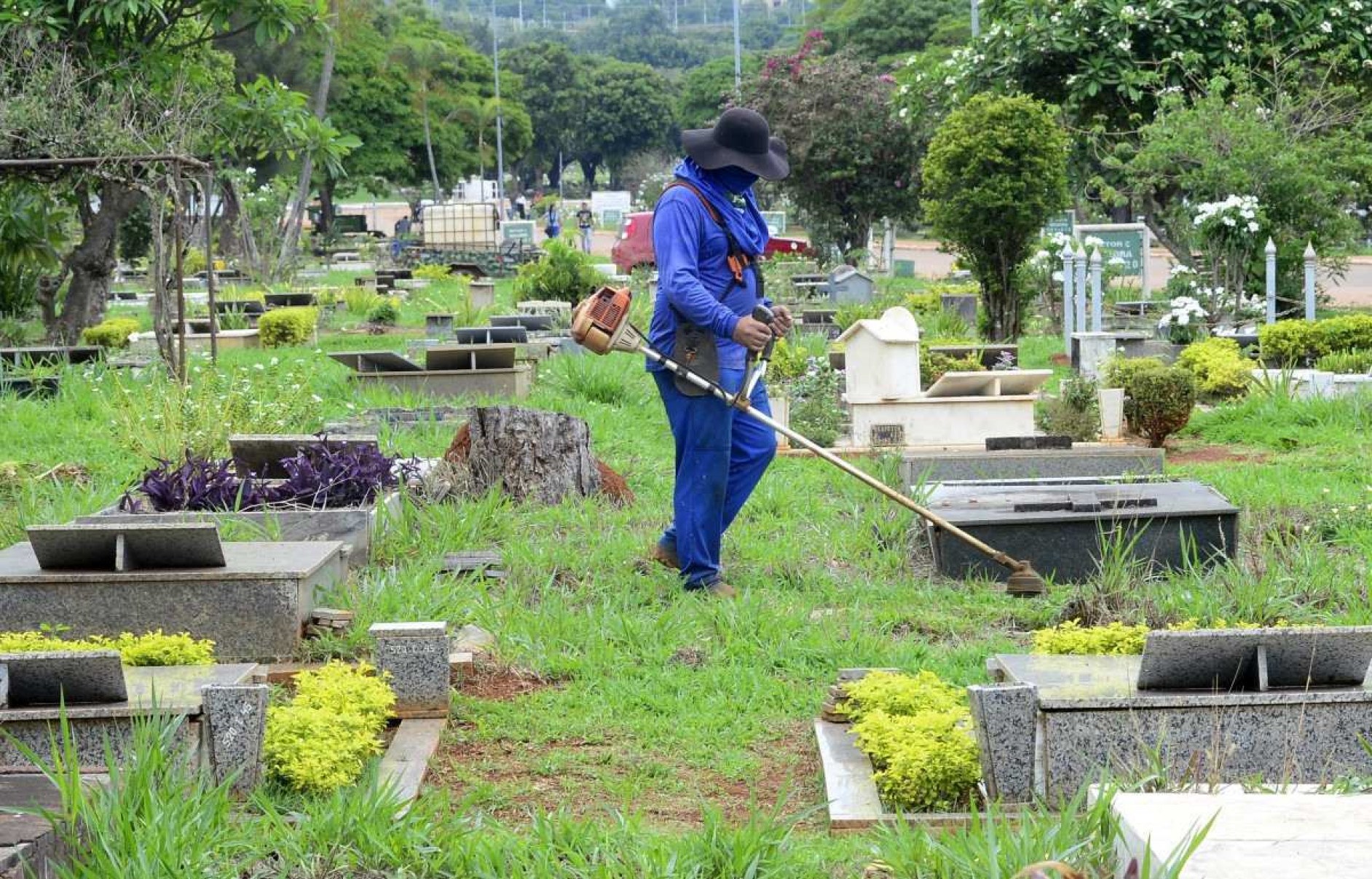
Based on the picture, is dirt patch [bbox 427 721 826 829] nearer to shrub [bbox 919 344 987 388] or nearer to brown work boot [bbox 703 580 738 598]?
brown work boot [bbox 703 580 738 598]

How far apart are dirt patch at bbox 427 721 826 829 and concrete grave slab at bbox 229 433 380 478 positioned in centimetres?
301

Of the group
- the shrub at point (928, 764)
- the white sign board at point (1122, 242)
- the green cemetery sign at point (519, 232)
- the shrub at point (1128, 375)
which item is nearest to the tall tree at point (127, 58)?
the shrub at point (1128, 375)

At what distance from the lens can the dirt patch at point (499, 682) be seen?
244 inches

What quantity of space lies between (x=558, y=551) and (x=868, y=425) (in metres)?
3.97

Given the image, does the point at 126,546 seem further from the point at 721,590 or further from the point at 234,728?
the point at 721,590

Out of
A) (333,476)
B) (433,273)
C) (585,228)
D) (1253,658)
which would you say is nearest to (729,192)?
(333,476)

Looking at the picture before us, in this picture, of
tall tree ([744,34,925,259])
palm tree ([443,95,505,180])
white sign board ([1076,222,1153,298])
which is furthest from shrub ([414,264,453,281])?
palm tree ([443,95,505,180])

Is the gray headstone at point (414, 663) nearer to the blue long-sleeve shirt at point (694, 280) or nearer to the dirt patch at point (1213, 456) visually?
Result: the blue long-sleeve shirt at point (694, 280)

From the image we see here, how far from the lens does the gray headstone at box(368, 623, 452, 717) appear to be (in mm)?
5812

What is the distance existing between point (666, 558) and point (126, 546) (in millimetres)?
2391

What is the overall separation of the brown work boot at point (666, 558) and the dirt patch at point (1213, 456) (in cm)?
443

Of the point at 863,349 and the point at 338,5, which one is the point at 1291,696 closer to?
the point at 863,349

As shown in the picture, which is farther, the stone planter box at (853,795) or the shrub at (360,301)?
the shrub at (360,301)

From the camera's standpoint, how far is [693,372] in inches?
284
